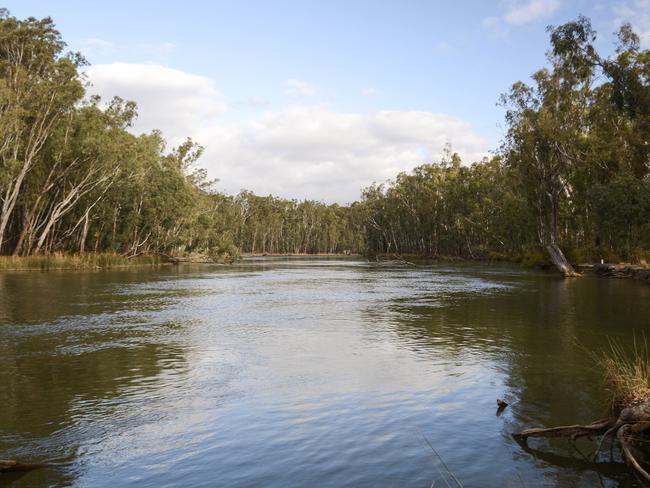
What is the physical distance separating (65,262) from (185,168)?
35.2 metres

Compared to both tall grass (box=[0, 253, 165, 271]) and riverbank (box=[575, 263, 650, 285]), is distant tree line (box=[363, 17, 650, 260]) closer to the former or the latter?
riverbank (box=[575, 263, 650, 285])

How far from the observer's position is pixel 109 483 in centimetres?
796

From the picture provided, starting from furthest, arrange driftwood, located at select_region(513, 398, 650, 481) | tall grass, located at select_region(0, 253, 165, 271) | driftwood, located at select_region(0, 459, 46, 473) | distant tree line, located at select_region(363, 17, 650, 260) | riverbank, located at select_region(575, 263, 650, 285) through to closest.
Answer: tall grass, located at select_region(0, 253, 165, 271) → riverbank, located at select_region(575, 263, 650, 285) → distant tree line, located at select_region(363, 17, 650, 260) → driftwood, located at select_region(513, 398, 650, 481) → driftwood, located at select_region(0, 459, 46, 473)

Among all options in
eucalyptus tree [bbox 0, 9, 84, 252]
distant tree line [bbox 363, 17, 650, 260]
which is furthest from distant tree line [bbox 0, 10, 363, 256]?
distant tree line [bbox 363, 17, 650, 260]

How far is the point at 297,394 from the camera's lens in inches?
505

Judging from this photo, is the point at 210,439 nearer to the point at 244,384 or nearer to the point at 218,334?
the point at 244,384

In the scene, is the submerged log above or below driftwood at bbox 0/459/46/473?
above

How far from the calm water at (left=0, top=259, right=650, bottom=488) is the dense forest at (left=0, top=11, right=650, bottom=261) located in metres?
22.4

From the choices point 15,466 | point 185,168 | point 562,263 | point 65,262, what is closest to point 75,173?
point 65,262

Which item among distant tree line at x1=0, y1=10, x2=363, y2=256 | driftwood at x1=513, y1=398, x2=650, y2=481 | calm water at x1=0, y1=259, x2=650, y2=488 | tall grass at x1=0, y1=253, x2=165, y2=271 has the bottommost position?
calm water at x1=0, y1=259, x2=650, y2=488

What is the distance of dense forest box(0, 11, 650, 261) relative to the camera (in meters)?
45.9

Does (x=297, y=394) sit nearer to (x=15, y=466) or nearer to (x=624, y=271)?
(x=15, y=466)

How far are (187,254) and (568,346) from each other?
7627cm

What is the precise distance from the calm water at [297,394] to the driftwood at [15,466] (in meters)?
0.12
